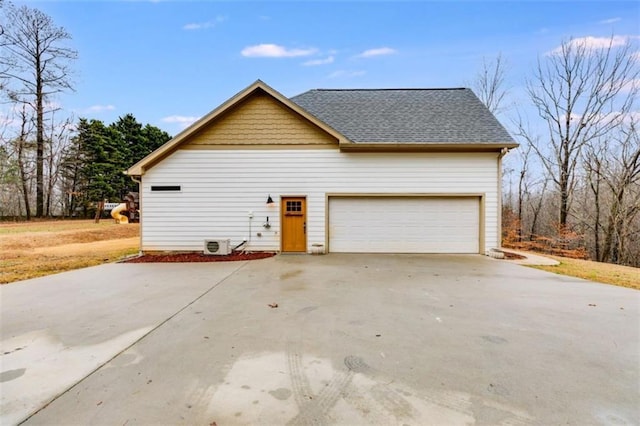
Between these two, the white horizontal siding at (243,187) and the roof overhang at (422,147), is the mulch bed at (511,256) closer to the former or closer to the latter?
the roof overhang at (422,147)

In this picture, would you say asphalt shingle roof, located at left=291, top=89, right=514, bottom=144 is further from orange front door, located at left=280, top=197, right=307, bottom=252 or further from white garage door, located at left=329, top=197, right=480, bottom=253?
orange front door, located at left=280, top=197, right=307, bottom=252

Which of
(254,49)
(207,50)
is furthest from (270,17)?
(254,49)

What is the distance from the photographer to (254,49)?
56.1 ft

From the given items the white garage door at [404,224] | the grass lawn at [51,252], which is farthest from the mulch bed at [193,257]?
the white garage door at [404,224]

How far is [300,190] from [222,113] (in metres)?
3.59

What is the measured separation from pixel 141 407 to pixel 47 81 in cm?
3186

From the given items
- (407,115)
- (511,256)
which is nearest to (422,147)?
(407,115)

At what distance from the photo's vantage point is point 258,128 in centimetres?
1042

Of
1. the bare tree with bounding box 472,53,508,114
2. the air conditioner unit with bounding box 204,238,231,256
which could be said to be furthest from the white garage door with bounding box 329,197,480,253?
the bare tree with bounding box 472,53,508,114

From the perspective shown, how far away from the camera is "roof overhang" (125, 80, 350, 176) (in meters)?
9.96

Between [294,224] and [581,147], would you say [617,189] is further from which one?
[294,224]

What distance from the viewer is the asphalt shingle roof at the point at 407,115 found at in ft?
33.8

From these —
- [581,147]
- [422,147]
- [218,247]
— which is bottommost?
[218,247]

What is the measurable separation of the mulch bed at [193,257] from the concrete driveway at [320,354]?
122 inches
